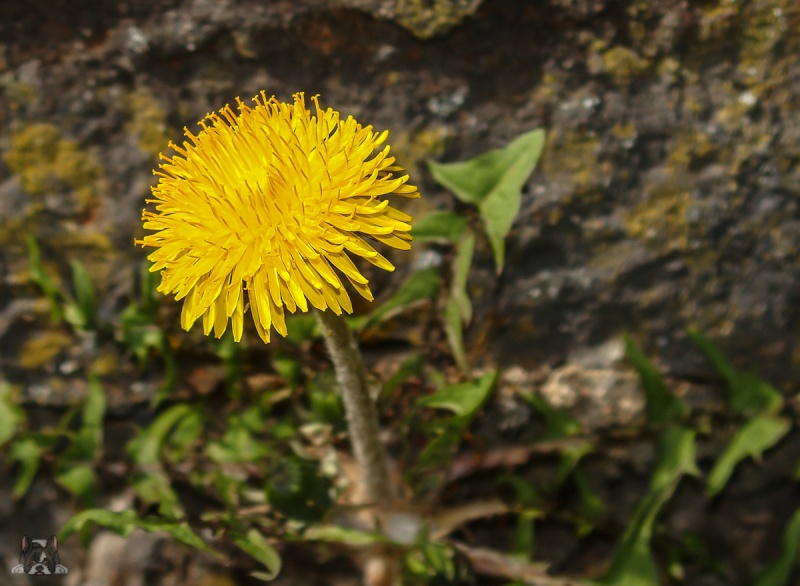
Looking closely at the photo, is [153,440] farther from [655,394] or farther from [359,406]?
[655,394]

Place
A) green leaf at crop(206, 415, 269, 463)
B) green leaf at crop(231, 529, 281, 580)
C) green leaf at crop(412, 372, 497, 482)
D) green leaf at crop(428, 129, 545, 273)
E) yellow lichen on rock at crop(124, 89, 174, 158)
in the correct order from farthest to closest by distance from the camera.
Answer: yellow lichen on rock at crop(124, 89, 174, 158) → green leaf at crop(206, 415, 269, 463) → green leaf at crop(428, 129, 545, 273) → green leaf at crop(412, 372, 497, 482) → green leaf at crop(231, 529, 281, 580)

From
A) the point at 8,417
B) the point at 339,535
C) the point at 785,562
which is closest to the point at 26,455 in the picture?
the point at 8,417

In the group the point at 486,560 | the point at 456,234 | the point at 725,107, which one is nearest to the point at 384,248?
the point at 456,234

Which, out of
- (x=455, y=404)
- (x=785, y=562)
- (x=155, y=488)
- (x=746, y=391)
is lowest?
(x=785, y=562)

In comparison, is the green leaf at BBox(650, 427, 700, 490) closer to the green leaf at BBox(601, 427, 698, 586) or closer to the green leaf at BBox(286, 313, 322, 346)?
the green leaf at BBox(601, 427, 698, 586)

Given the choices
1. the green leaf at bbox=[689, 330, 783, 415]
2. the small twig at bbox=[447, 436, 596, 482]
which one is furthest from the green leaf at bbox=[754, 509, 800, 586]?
the small twig at bbox=[447, 436, 596, 482]

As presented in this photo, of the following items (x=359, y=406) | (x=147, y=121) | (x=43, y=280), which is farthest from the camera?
(x=147, y=121)
